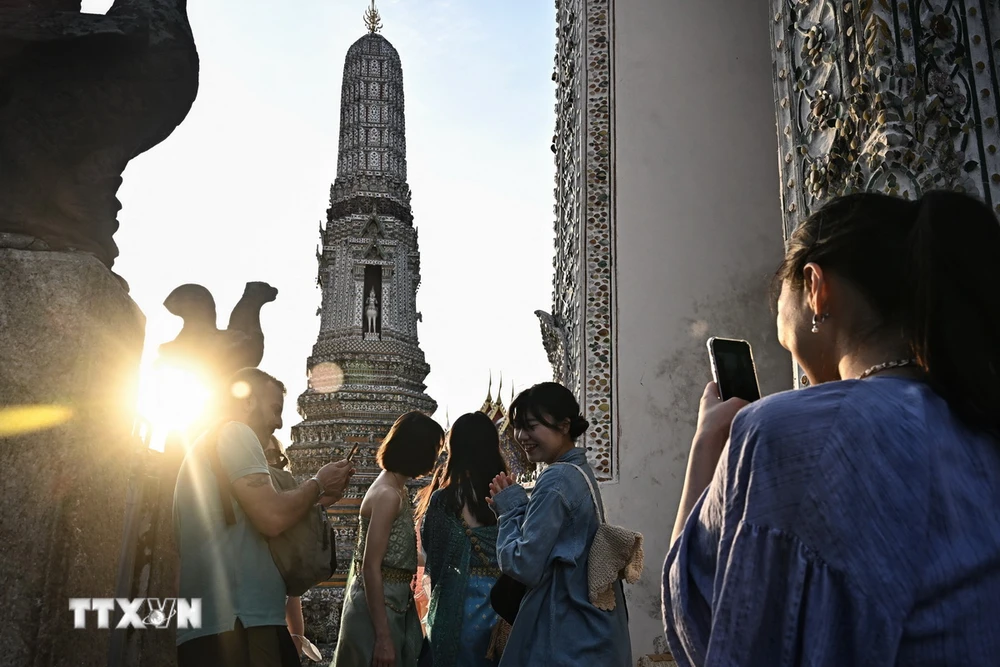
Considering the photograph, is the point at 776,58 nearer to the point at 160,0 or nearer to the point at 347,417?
the point at 160,0

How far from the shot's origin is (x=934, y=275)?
2.98 ft

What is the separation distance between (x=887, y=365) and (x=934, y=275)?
0.12m

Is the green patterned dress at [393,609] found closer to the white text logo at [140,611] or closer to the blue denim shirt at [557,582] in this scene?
the white text logo at [140,611]

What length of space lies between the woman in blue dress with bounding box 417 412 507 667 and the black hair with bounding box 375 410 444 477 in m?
0.09

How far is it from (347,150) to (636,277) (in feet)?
44.9

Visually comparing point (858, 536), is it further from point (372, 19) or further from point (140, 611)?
point (372, 19)

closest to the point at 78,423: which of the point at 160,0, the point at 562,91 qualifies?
the point at 160,0

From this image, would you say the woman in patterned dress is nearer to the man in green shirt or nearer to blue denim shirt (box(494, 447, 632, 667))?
the man in green shirt

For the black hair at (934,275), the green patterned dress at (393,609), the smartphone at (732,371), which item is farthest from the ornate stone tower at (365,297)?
the black hair at (934,275)

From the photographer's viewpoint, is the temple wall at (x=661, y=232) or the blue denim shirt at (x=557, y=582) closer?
the blue denim shirt at (x=557, y=582)

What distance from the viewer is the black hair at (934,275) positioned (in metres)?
0.87

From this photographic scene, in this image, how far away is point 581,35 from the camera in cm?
575

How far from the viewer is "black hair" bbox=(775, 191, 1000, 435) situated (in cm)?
87

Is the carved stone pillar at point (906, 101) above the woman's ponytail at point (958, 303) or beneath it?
above
